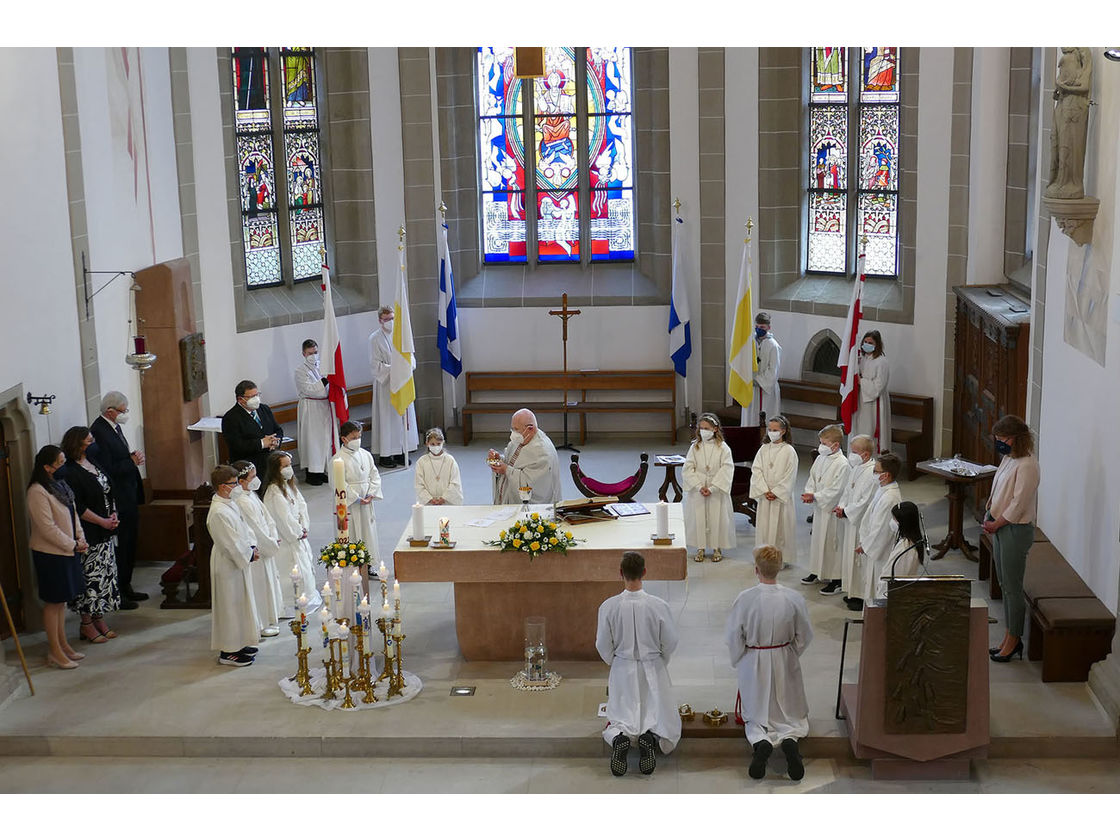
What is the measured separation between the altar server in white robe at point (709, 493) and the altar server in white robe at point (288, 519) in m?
3.36

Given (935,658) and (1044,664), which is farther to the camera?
(1044,664)

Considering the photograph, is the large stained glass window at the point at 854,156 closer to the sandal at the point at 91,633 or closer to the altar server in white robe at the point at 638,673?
the altar server in white robe at the point at 638,673

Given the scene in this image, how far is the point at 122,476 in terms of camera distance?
37.9ft

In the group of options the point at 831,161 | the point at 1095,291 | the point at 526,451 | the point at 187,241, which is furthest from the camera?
the point at 831,161

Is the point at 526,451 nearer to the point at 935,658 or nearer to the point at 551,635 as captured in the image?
the point at 551,635

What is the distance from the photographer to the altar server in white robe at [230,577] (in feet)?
33.4

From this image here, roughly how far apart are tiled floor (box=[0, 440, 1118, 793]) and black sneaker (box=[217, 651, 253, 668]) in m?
0.09

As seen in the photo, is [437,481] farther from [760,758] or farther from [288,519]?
[760,758]

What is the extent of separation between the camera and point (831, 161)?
16531 millimetres

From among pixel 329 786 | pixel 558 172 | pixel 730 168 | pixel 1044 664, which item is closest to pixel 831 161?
pixel 730 168

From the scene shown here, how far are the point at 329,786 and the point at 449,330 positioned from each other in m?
8.78

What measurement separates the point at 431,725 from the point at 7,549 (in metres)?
3.90

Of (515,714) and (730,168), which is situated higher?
(730,168)

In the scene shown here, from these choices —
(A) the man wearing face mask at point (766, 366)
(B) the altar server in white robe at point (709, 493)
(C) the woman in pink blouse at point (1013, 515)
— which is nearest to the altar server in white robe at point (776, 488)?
(B) the altar server in white robe at point (709, 493)
